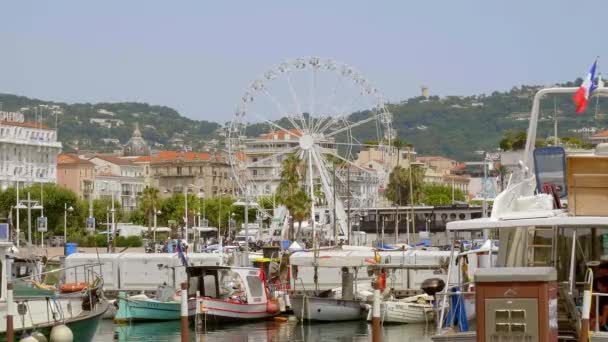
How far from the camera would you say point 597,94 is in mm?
24500

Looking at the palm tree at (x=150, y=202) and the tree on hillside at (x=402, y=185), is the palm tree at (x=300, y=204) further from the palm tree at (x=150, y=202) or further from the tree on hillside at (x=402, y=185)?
the tree on hillside at (x=402, y=185)

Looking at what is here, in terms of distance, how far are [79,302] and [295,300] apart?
13.6 metres

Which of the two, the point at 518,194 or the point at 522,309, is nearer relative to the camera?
the point at 522,309

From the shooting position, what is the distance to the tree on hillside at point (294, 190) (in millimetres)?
118375

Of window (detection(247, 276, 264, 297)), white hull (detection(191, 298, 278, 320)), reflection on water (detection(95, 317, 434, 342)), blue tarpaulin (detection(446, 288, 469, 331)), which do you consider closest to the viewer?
blue tarpaulin (detection(446, 288, 469, 331))

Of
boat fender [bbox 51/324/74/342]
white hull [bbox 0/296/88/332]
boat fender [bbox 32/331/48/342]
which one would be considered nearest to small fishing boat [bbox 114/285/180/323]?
white hull [bbox 0/296/88/332]

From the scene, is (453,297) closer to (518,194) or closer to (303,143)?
(518,194)

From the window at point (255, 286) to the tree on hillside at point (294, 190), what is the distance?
64101 millimetres

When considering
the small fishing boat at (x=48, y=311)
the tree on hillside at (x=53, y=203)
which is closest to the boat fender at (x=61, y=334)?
the small fishing boat at (x=48, y=311)

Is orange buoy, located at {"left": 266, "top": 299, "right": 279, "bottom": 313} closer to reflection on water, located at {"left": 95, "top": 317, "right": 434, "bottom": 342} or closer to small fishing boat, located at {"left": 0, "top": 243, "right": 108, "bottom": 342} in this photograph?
reflection on water, located at {"left": 95, "top": 317, "right": 434, "bottom": 342}

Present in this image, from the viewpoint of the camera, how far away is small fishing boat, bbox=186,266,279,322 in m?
50.9

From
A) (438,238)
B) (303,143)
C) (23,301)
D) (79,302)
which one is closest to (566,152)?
(23,301)

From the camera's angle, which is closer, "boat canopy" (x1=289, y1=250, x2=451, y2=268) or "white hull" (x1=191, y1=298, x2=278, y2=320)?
"white hull" (x1=191, y1=298, x2=278, y2=320)

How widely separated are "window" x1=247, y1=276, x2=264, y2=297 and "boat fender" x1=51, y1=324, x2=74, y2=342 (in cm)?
1671
